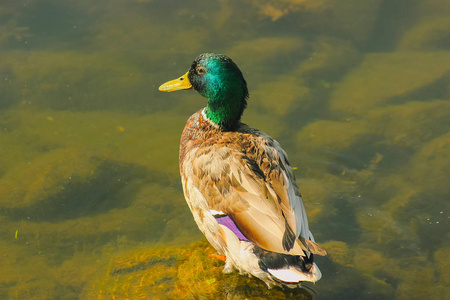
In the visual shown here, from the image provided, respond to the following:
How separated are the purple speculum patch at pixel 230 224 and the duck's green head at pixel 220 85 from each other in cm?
99

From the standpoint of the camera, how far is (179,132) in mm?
6430

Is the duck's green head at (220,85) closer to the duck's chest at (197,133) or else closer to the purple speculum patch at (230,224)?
the duck's chest at (197,133)

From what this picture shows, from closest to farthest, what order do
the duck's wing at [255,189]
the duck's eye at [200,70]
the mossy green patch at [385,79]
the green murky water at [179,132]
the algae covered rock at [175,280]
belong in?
the duck's wing at [255,189], the algae covered rock at [175,280], the duck's eye at [200,70], the green murky water at [179,132], the mossy green patch at [385,79]

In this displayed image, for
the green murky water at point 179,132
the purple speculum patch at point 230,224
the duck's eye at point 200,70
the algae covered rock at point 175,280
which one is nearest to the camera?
the purple speculum patch at point 230,224

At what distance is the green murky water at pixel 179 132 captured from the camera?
16.1 ft

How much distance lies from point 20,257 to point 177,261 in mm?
1436

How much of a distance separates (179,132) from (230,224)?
2491 millimetres

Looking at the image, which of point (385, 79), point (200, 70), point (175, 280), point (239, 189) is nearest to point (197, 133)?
point (200, 70)

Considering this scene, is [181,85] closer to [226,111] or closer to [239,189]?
[226,111]

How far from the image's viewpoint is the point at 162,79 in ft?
23.4

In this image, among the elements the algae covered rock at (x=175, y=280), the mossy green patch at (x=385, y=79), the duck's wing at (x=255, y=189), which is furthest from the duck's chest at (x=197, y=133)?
the mossy green patch at (x=385, y=79)

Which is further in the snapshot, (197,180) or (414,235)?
(414,235)

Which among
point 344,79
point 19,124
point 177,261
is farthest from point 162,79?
point 177,261

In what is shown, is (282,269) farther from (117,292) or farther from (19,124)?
(19,124)
